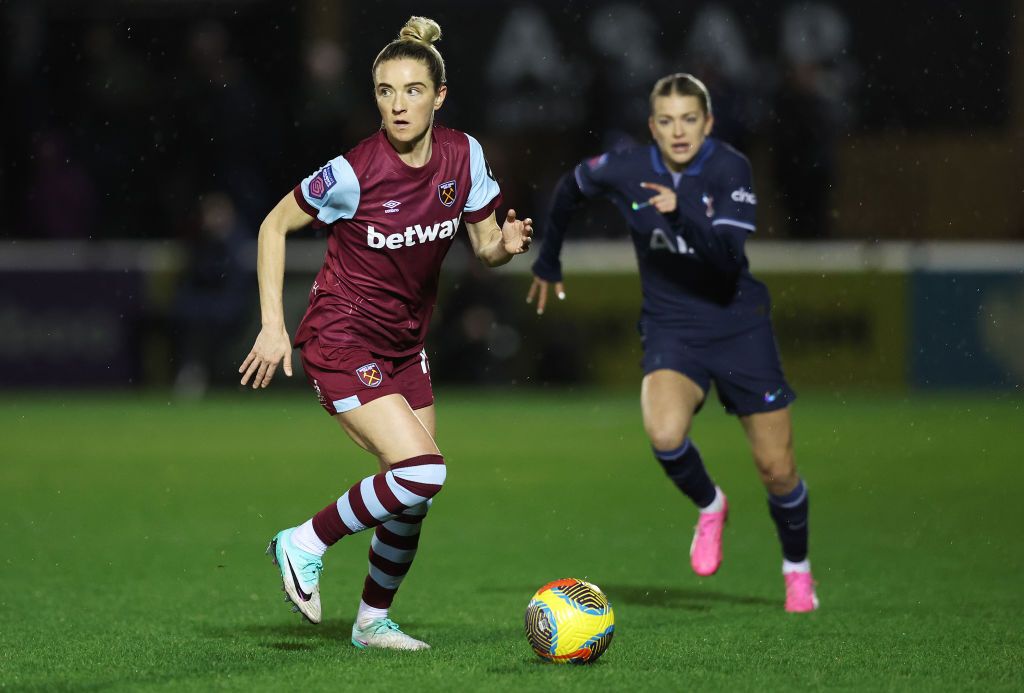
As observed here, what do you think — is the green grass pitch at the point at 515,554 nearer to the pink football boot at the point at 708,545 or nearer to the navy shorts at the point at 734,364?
the pink football boot at the point at 708,545

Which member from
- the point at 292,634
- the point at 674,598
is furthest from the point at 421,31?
the point at 674,598

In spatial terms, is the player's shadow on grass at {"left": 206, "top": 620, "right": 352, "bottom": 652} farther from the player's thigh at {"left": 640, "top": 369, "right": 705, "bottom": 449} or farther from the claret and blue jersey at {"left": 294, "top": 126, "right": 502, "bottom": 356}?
the player's thigh at {"left": 640, "top": 369, "right": 705, "bottom": 449}

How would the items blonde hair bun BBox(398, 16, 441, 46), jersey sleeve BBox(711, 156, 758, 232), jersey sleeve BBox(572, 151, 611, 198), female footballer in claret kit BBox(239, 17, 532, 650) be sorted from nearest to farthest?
female footballer in claret kit BBox(239, 17, 532, 650)
blonde hair bun BBox(398, 16, 441, 46)
jersey sleeve BBox(711, 156, 758, 232)
jersey sleeve BBox(572, 151, 611, 198)

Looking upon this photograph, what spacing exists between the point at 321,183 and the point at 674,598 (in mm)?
2446

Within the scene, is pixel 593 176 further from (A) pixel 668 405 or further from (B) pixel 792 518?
(B) pixel 792 518

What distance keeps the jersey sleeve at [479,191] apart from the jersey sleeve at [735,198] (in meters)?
1.03

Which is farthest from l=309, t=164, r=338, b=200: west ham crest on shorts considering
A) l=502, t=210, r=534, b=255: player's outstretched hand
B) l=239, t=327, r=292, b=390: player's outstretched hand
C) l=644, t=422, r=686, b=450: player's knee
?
l=644, t=422, r=686, b=450: player's knee

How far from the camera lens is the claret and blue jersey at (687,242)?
662 cm

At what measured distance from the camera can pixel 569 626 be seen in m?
5.29

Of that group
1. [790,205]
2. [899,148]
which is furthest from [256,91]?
[899,148]

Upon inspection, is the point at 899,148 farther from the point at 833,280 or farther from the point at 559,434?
the point at 559,434

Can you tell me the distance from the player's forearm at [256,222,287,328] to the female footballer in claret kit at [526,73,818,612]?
1.67m

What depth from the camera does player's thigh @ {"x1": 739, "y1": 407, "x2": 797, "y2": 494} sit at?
6.63 metres

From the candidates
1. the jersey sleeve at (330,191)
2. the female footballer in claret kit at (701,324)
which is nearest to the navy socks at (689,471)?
the female footballer in claret kit at (701,324)
